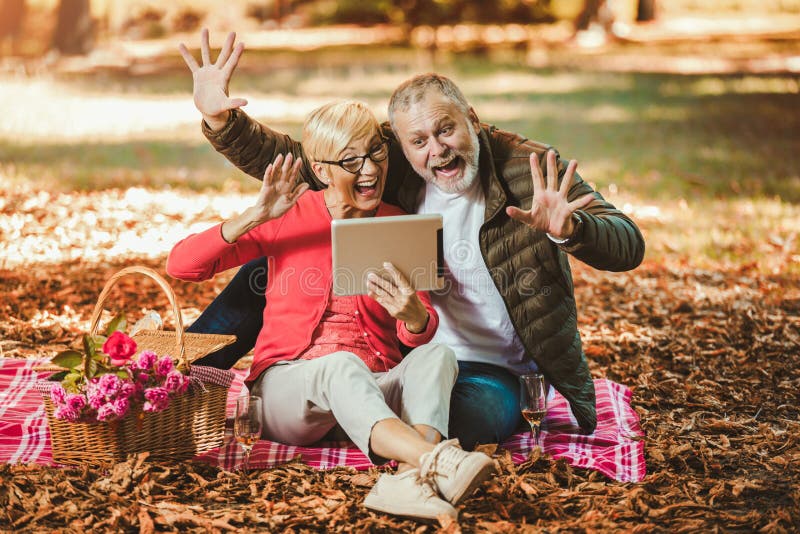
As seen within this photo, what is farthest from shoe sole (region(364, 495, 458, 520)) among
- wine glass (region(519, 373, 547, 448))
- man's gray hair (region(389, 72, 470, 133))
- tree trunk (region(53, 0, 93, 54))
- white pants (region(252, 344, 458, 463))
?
tree trunk (region(53, 0, 93, 54))

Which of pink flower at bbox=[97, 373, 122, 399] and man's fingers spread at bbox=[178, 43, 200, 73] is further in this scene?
man's fingers spread at bbox=[178, 43, 200, 73]

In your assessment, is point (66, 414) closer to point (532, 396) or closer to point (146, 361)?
point (146, 361)

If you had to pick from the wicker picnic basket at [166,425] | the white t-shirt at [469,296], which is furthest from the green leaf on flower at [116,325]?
the white t-shirt at [469,296]

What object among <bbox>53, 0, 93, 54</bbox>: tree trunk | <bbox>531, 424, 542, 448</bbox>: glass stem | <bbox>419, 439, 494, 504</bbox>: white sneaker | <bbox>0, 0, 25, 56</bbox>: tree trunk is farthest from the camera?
<bbox>0, 0, 25, 56</bbox>: tree trunk

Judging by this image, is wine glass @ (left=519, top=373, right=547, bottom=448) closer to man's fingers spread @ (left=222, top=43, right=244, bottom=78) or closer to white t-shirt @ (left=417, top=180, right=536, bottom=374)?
white t-shirt @ (left=417, top=180, right=536, bottom=374)

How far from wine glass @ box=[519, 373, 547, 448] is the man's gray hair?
3.42ft

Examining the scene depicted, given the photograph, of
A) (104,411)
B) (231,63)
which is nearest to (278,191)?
(231,63)

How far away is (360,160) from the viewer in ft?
12.8

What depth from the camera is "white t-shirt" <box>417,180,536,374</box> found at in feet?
13.9

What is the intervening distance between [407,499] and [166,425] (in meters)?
1.00

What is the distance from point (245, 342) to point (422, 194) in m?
1.02

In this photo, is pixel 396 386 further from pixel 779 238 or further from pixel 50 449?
pixel 779 238

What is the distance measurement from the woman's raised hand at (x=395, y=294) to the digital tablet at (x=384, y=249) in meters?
0.03

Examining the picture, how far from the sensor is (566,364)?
165 inches
